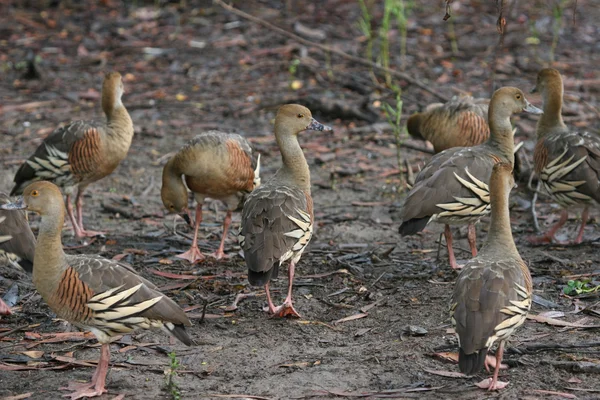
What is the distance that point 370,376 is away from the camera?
5793 mm

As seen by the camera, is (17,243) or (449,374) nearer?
(449,374)

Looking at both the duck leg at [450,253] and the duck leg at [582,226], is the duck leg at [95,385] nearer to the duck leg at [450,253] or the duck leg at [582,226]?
the duck leg at [450,253]

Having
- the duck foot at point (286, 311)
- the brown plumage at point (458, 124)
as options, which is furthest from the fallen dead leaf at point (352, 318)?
the brown plumage at point (458, 124)

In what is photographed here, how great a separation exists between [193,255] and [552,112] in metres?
3.91

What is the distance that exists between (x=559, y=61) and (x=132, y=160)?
22.8 feet

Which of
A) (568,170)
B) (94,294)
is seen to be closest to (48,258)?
(94,294)

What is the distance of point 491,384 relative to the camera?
5480 millimetres

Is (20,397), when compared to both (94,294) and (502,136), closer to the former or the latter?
(94,294)

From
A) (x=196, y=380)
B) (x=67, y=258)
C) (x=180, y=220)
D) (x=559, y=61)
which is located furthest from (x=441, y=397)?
(x=559, y=61)

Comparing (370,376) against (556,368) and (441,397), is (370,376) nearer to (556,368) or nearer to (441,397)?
(441,397)

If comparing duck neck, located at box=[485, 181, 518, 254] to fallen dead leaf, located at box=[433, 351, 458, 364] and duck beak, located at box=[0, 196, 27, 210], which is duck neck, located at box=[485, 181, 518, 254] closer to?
fallen dead leaf, located at box=[433, 351, 458, 364]

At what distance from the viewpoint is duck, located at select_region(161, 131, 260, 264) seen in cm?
845

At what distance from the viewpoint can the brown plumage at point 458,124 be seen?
985cm

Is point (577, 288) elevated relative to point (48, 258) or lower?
lower
